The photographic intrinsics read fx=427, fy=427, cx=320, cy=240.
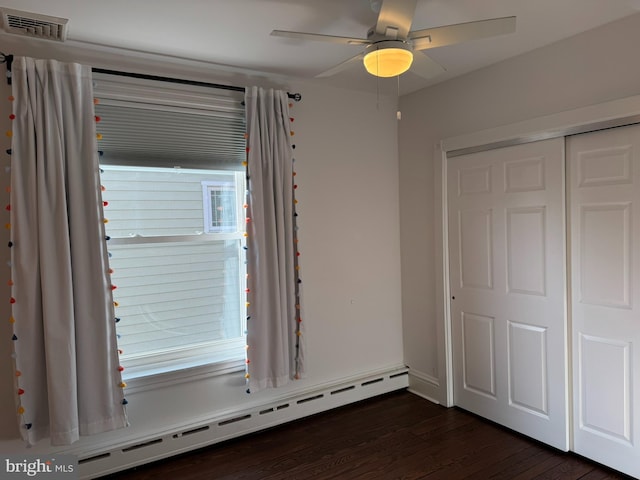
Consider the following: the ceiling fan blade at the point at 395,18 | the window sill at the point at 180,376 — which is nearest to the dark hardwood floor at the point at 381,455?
the window sill at the point at 180,376

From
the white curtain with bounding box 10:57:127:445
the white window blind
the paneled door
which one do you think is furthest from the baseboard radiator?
the white window blind

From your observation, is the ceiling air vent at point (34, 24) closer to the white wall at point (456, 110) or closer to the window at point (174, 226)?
the window at point (174, 226)

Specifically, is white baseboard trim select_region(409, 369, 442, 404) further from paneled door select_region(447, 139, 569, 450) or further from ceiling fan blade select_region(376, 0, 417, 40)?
ceiling fan blade select_region(376, 0, 417, 40)

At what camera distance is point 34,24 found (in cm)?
209

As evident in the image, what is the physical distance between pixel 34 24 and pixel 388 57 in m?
1.73

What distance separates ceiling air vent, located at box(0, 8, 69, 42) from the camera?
2000 mm

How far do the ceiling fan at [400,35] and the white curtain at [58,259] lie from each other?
129cm

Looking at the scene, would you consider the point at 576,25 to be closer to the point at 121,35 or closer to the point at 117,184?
the point at 121,35

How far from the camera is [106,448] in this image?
2484mm

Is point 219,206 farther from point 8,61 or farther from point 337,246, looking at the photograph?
point 8,61

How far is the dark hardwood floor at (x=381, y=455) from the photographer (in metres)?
2.49

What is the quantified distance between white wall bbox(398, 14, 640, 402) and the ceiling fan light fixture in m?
1.26

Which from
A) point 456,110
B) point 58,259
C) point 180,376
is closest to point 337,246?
point 456,110

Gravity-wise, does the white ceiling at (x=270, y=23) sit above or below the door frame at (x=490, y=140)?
above
